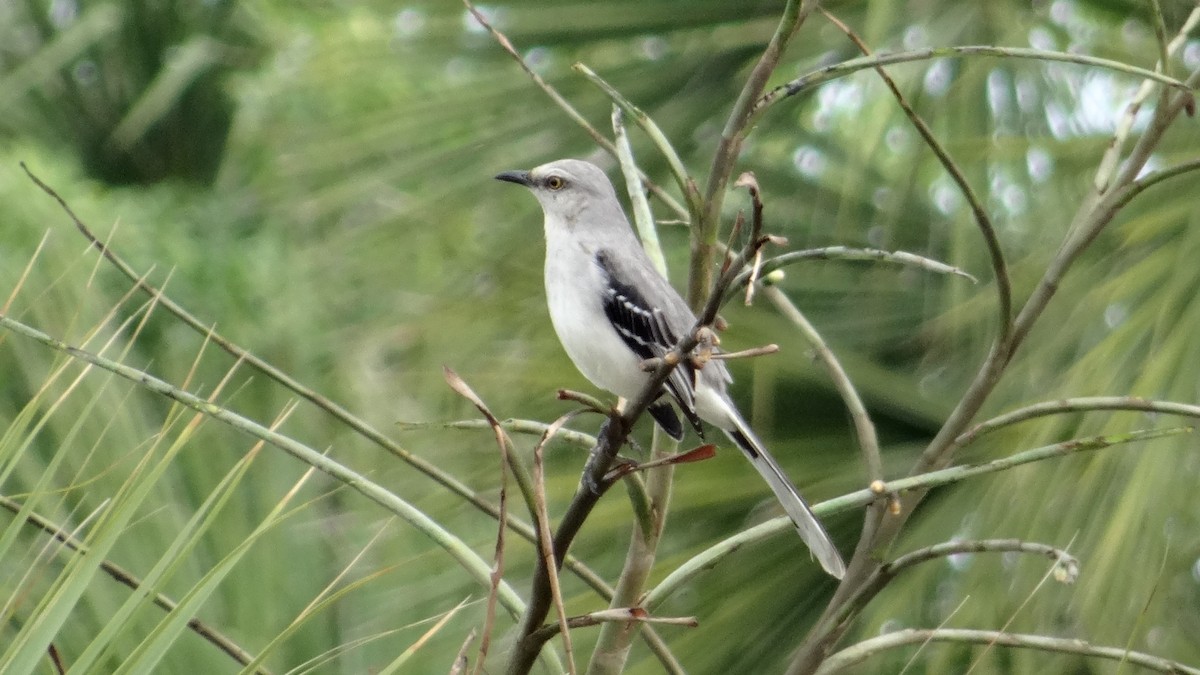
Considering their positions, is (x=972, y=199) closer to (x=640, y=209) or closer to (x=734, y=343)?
(x=640, y=209)

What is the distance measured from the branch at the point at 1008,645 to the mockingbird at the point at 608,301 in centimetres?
72

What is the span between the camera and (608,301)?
2.37 meters

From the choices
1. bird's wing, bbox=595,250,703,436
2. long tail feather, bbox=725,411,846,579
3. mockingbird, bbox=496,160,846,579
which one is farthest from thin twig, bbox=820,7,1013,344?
bird's wing, bbox=595,250,703,436

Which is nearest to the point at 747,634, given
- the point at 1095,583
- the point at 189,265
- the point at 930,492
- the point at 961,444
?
the point at 930,492

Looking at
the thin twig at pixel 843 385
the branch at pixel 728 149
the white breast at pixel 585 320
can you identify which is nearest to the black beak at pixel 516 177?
the white breast at pixel 585 320

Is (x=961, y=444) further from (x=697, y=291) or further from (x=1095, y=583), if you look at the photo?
(x=1095, y=583)

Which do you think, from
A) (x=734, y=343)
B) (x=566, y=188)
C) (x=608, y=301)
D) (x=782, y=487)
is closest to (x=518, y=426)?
(x=782, y=487)

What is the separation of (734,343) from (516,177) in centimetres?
53

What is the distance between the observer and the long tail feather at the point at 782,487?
5.22 ft

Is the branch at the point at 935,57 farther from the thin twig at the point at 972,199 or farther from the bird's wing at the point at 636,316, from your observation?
the bird's wing at the point at 636,316

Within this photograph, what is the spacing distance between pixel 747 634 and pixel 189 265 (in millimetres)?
2800

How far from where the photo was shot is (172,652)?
136 cm

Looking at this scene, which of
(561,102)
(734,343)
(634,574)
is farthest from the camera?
(734,343)

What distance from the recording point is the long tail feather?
1.59 metres
